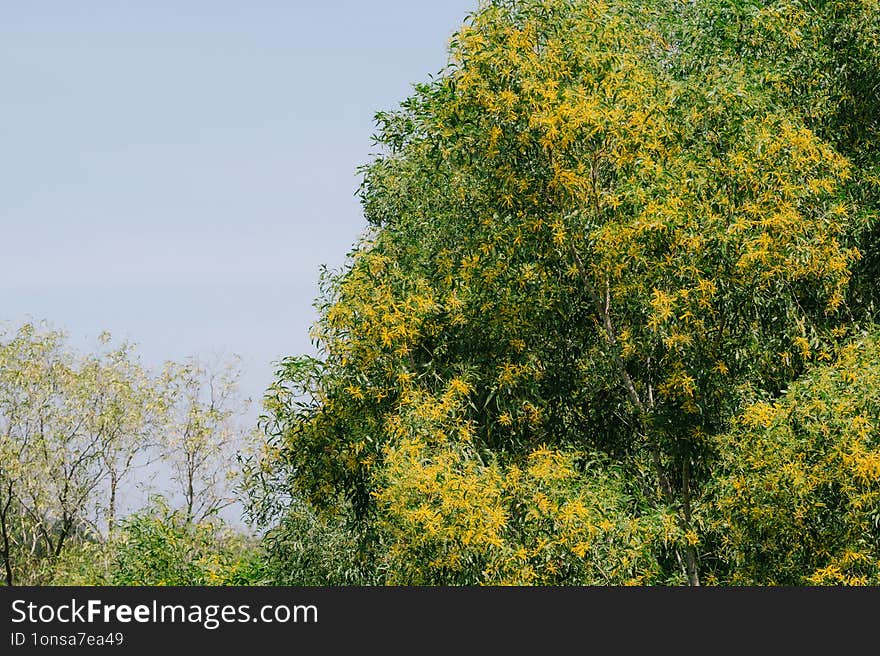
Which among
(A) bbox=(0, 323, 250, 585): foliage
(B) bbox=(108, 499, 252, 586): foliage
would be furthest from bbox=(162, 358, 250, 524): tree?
(B) bbox=(108, 499, 252, 586): foliage

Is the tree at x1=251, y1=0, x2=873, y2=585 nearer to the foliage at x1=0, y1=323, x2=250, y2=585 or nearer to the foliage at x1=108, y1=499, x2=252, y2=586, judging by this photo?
the foliage at x1=108, y1=499, x2=252, y2=586

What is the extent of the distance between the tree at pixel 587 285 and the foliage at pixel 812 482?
0.71 meters

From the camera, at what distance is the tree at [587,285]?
8172 mm

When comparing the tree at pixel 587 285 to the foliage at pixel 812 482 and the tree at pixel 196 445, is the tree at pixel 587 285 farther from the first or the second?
the tree at pixel 196 445

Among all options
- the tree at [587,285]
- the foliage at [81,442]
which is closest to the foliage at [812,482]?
the tree at [587,285]

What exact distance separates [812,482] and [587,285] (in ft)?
8.33

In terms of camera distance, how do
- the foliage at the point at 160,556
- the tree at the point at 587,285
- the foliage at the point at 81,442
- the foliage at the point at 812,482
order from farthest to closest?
the foliage at the point at 81,442 < the foliage at the point at 160,556 < the tree at the point at 587,285 < the foliage at the point at 812,482

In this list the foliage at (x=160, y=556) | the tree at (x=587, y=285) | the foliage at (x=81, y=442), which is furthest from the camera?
the foliage at (x=81, y=442)

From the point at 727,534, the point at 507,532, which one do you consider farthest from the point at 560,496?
the point at 727,534

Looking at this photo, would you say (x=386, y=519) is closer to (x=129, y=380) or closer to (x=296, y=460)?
(x=296, y=460)

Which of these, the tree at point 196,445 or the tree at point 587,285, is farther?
the tree at point 196,445

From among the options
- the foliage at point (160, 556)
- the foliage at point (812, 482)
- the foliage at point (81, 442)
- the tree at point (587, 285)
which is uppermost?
the foliage at point (81, 442)

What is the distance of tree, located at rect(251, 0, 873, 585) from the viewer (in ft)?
26.8

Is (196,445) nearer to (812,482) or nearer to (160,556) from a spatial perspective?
(160,556)
